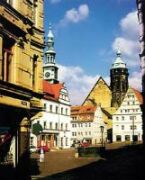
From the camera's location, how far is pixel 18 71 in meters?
19.2

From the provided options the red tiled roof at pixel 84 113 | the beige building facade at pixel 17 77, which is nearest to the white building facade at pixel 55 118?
the red tiled roof at pixel 84 113

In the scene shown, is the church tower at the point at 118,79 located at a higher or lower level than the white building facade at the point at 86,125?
higher

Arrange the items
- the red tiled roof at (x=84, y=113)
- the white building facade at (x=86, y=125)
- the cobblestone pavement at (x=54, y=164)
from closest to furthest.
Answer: the cobblestone pavement at (x=54, y=164) < the white building facade at (x=86, y=125) < the red tiled roof at (x=84, y=113)

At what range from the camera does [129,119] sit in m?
113

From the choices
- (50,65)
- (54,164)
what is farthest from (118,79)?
(54,164)

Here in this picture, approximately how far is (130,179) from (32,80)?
7.09 metres

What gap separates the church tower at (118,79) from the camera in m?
146

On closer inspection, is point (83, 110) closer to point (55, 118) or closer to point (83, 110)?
point (83, 110)

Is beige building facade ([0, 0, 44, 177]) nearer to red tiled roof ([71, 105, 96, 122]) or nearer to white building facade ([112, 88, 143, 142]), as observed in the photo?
white building facade ([112, 88, 143, 142])

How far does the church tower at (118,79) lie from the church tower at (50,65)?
41573 millimetres

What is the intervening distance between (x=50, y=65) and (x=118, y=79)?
151 ft

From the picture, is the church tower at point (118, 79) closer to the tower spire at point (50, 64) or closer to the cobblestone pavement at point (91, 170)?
the tower spire at point (50, 64)

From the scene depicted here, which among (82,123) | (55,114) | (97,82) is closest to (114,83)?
(97,82)

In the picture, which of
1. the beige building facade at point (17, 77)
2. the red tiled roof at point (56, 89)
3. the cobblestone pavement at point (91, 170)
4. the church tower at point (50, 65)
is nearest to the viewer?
the beige building facade at point (17, 77)
